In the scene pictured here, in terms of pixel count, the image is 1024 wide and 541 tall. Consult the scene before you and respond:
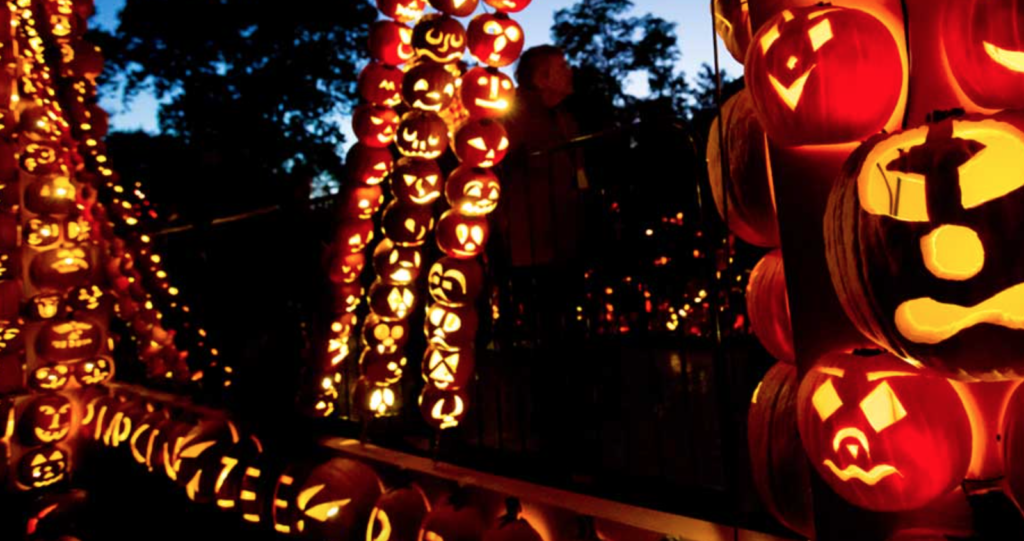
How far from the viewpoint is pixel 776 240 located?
239 centimetres

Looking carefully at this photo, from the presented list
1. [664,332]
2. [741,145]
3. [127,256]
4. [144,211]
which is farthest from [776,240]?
[144,211]

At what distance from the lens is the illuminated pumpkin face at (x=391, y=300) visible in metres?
4.26

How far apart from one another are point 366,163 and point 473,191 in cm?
102

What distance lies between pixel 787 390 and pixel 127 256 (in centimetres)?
622

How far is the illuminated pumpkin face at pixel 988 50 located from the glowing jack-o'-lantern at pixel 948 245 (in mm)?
84

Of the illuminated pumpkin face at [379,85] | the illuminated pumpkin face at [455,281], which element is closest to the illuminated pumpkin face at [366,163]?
the illuminated pumpkin face at [379,85]

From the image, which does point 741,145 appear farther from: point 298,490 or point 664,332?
point 664,332

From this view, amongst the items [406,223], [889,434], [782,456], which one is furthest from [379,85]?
[889,434]

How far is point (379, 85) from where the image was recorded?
4648mm

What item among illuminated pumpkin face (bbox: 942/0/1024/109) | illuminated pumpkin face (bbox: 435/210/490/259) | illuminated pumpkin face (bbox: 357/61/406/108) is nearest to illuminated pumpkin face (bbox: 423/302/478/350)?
illuminated pumpkin face (bbox: 435/210/490/259)

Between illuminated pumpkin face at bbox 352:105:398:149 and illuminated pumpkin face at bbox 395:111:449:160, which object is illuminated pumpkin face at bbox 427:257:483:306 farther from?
illuminated pumpkin face at bbox 352:105:398:149

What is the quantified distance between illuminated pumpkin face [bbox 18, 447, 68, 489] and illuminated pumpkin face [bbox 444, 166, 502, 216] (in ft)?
12.6

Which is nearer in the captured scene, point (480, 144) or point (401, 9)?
point (480, 144)

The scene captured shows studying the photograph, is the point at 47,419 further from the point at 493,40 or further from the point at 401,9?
the point at 493,40
